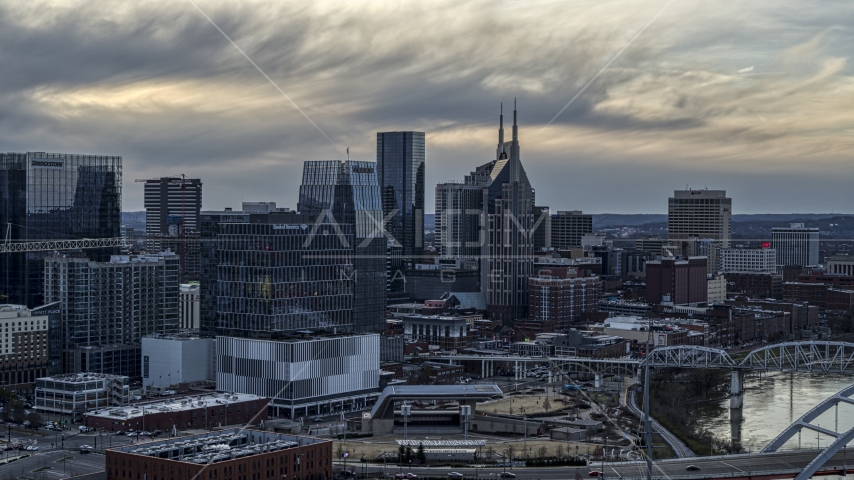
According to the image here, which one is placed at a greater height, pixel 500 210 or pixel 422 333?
pixel 500 210

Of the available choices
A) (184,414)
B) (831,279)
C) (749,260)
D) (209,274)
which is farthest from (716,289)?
(184,414)

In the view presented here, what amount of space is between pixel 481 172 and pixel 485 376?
3337cm

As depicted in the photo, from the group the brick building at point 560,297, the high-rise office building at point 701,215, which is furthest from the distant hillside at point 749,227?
the brick building at point 560,297

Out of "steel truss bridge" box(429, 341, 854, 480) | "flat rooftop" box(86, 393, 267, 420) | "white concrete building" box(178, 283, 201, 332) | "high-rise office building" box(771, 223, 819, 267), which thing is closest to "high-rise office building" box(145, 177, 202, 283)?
"white concrete building" box(178, 283, 201, 332)

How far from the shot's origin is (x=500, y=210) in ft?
226

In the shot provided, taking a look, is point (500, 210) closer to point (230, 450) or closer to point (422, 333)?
point (422, 333)

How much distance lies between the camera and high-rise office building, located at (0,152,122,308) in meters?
49.9

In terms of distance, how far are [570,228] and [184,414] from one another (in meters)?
67.0

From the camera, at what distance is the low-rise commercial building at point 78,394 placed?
3622 cm

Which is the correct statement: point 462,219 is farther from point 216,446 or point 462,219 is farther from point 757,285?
point 216,446

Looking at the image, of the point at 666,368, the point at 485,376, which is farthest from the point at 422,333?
the point at 666,368

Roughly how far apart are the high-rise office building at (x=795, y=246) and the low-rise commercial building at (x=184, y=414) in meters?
71.0

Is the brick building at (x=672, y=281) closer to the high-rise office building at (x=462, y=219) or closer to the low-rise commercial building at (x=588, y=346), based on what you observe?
the high-rise office building at (x=462, y=219)

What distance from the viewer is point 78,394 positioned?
1430 inches
